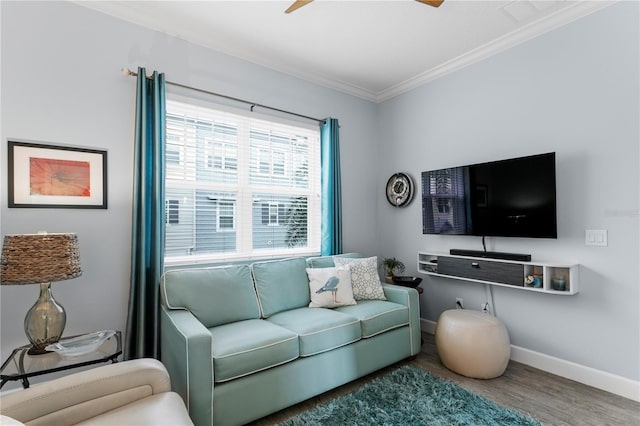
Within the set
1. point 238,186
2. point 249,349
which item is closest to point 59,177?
point 238,186

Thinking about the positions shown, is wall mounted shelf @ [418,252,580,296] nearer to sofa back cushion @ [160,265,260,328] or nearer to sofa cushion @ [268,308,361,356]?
sofa cushion @ [268,308,361,356]

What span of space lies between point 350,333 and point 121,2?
290cm

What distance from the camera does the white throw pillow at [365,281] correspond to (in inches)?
117

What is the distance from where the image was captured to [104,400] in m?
1.41

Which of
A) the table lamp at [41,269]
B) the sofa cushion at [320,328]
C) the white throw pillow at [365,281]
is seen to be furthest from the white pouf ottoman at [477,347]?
the table lamp at [41,269]

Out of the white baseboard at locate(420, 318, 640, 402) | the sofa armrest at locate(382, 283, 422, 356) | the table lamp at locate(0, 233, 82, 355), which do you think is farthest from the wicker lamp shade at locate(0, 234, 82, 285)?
the white baseboard at locate(420, 318, 640, 402)

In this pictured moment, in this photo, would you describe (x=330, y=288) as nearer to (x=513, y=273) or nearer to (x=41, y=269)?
(x=513, y=273)

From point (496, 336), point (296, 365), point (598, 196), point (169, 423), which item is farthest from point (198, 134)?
point (598, 196)

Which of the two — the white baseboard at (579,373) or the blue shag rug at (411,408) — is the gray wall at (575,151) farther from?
the blue shag rug at (411,408)

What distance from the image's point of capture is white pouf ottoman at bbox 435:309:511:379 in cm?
245

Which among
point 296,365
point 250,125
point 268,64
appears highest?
point 268,64

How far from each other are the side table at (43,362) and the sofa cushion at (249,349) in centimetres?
56

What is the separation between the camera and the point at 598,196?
2.39m

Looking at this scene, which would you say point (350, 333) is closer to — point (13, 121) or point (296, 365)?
point (296, 365)
